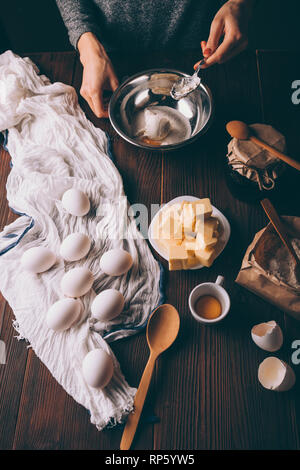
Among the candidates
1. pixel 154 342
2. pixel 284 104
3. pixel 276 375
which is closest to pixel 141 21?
pixel 284 104

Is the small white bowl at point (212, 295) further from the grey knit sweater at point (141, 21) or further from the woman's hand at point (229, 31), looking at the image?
the grey knit sweater at point (141, 21)

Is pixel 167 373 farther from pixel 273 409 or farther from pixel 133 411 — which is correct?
pixel 273 409

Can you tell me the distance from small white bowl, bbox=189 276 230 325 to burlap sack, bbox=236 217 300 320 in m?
0.06

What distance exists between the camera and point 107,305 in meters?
0.76

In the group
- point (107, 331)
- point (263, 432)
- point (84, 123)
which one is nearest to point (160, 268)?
point (107, 331)

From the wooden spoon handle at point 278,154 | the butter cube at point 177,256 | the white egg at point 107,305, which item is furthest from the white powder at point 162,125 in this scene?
the white egg at point 107,305

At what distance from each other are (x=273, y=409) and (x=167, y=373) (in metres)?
0.23

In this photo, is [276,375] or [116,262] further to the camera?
[116,262]

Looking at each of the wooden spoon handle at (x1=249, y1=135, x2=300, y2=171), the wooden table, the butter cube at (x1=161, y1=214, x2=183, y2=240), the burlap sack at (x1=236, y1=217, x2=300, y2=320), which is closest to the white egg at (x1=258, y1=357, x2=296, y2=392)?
the wooden table

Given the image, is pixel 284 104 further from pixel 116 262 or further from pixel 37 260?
pixel 37 260

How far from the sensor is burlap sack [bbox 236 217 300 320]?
718mm

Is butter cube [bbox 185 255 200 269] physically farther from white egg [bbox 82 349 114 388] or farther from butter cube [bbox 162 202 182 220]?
white egg [bbox 82 349 114 388]

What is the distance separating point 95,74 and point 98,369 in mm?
803

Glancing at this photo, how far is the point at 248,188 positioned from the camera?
846 millimetres
